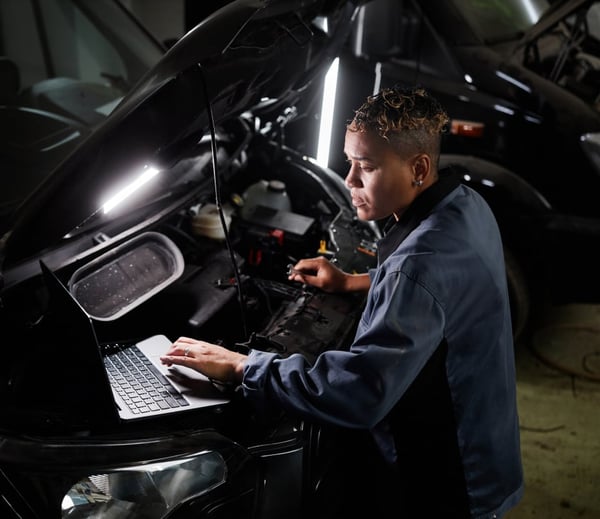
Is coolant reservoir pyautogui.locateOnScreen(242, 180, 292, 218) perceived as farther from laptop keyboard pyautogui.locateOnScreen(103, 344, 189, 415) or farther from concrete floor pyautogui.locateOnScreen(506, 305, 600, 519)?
concrete floor pyautogui.locateOnScreen(506, 305, 600, 519)

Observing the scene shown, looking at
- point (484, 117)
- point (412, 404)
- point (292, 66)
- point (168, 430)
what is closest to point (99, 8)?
point (292, 66)

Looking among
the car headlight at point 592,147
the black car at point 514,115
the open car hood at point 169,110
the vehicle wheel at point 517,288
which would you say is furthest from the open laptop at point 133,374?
the car headlight at point 592,147

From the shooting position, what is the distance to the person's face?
1196 millimetres

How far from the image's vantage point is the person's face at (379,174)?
47.1 inches

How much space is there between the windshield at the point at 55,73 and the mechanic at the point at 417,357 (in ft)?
3.09

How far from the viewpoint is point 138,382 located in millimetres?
1364

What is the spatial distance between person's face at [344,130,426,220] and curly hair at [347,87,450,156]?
2cm

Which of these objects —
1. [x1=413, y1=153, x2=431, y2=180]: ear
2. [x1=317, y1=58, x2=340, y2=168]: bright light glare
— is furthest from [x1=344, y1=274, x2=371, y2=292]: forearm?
[x1=317, y1=58, x2=340, y2=168]: bright light glare

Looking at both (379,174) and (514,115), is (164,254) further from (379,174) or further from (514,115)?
(514,115)

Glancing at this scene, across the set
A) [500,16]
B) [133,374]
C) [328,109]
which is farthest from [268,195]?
[500,16]

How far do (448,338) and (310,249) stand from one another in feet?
3.42

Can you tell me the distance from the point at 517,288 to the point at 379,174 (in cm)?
175

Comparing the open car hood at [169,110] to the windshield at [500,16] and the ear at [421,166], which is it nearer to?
the ear at [421,166]

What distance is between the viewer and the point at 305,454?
1245 mm
